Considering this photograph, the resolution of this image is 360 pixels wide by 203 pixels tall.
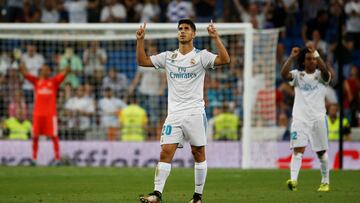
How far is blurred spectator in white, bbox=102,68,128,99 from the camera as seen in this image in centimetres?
2703

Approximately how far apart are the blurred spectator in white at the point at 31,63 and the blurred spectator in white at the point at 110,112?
82.9 inches

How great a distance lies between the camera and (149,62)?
43.6 feet

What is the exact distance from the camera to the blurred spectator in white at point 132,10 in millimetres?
30391

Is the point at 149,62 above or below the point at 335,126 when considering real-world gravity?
above

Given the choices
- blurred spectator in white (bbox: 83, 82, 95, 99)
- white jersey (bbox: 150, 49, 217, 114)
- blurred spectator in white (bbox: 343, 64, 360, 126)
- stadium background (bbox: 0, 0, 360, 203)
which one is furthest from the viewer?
blurred spectator in white (bbox: 83, 82, 95, 99)

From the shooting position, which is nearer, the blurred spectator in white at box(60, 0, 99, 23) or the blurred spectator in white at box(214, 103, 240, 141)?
the blurred spectator in white at box(214, 103, 240, 141)

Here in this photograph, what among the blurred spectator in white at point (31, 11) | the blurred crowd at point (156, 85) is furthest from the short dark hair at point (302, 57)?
the blurred spectator in white at point (31, 11)

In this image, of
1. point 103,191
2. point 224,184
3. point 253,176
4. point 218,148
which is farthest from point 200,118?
point 218,148

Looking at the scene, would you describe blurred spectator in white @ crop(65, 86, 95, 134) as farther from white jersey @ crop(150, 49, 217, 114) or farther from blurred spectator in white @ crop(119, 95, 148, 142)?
white jersey @ crop(150, 49, 217, 114)

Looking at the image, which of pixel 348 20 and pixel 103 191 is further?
pixel 348 20

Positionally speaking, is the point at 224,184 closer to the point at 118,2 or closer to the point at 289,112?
the point at 289,112

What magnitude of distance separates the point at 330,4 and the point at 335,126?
5788 mm

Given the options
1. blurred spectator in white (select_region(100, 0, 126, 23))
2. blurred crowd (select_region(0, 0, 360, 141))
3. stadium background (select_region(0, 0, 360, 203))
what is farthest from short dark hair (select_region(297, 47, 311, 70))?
blurred spectator in white (select_region(100, 0, 126, 23))

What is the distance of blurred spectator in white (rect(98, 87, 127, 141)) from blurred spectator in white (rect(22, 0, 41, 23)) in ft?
15.0
